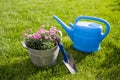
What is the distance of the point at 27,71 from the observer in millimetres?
3041

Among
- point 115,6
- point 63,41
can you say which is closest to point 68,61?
point 63,41

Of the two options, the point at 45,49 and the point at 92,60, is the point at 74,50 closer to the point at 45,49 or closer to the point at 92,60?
the point at 92,60

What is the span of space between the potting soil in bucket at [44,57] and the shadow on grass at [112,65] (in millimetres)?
577

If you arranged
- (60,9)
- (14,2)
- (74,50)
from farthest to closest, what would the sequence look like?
(14,2)
(60,9)
(74,50)

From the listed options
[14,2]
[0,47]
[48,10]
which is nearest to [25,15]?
[48,10]

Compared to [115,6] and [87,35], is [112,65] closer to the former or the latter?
[87,35]

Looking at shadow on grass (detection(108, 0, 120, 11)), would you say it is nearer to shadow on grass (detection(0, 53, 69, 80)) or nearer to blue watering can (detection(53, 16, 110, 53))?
blue watering can (detection(53, 16, 110, 53))

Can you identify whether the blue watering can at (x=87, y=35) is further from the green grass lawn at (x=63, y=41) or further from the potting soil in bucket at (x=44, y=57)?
the potting soil in bucket at (x=44, y=57)

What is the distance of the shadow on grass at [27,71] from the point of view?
9.67 feet

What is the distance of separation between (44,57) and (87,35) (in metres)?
0.71

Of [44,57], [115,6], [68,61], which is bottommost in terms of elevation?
[115,6]

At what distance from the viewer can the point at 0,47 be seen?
11.7ft

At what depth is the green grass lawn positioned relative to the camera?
3014mm

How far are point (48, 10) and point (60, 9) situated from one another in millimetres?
252
